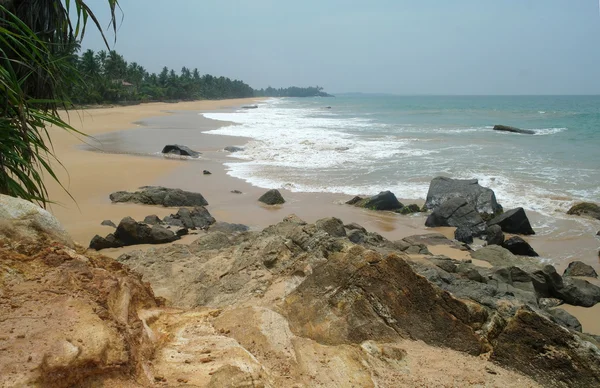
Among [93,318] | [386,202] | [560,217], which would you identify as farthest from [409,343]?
[560,217]

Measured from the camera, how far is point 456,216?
448 inches

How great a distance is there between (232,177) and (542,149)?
16.8 meters

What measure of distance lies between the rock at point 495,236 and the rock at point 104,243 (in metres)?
7.27

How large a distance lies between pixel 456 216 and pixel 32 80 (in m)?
9.45

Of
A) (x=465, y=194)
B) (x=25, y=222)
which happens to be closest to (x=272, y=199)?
(x=465, y=194)

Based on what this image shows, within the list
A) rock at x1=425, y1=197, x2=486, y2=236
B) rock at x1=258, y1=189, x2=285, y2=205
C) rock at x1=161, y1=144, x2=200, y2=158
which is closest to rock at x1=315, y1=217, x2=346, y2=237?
rock at x1=425, y1=197, x2=486, y2=236

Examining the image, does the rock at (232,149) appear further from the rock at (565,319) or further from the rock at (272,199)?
the rock at (565,319)

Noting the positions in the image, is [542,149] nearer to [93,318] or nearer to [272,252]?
[272,252]

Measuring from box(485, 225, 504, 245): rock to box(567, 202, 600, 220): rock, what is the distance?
3102 mm

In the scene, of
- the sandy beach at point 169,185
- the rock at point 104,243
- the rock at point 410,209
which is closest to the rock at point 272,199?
the sandy beach at point 169,185

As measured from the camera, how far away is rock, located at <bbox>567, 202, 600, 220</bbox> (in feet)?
38.7

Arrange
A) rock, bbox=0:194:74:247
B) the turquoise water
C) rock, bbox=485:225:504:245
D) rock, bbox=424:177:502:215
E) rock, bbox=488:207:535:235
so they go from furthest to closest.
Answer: the turquoise water < rock, bbox=424:177:502:215 < rock, bbox=488:207:535:235 < rock, bbox=485:225:504:245 < rock, bbox=0:194:74:247

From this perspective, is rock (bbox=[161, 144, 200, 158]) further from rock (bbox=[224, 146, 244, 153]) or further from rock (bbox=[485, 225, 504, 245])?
rock (bbox=[485, 225, 504, 245])

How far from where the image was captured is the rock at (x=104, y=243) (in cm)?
795
